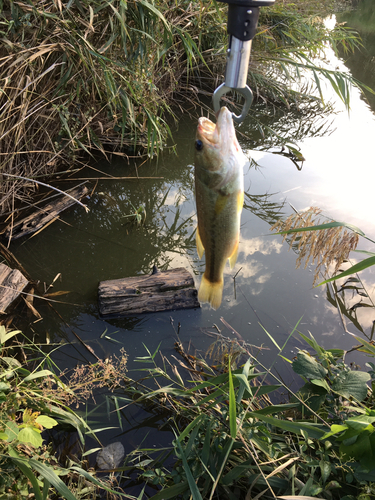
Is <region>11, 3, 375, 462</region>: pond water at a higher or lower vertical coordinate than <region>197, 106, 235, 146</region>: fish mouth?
lower

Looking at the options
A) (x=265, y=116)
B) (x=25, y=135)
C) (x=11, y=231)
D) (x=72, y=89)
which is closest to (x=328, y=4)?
(x=265, y=116)

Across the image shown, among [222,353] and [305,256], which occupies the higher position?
[305,256]

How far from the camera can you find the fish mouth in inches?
45.5

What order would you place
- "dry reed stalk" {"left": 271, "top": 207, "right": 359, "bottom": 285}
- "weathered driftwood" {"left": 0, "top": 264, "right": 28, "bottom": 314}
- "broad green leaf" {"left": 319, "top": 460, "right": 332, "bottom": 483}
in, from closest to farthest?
"broad green leaf" {"left": 319, "top": 460, "right": 332, "bottom": 483} → "weathered driftwood" {"left": 0, "top": 264, "right": 28, "bottom": 314} → "dry reed stalk" {"left": 271, "top": 207, "right": 359, "bottom": 285}

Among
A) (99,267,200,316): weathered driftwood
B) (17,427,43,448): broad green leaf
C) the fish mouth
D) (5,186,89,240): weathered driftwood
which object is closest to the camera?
the fish mouth

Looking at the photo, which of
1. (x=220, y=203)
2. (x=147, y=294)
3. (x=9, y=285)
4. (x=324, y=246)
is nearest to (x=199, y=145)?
(x=220, y=203)

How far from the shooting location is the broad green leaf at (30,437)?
134cm

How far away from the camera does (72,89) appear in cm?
405

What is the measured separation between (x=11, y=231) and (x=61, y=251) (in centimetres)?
54

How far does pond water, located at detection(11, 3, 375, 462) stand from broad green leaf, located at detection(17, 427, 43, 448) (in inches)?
44.9

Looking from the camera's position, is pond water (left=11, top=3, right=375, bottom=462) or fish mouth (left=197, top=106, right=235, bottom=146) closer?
fish mouth (left=197, top=106, right=235, bottom=146)

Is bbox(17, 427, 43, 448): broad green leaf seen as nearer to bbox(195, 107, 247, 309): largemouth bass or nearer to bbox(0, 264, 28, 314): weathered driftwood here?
bbox(195, 107, 247, 309): largemouth bass

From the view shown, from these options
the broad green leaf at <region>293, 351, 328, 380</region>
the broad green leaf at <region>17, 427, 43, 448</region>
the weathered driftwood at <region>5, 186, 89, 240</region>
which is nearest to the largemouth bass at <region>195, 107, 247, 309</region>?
the broad green leaf at <region>293, 351, 328, 380</region>

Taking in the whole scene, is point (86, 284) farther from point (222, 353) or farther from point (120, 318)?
point (222, 353)
